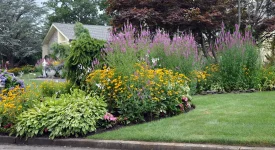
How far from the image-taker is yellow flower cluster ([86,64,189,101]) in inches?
303

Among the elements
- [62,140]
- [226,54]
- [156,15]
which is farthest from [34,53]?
[62,140]

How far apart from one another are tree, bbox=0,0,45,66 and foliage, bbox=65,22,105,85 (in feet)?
106

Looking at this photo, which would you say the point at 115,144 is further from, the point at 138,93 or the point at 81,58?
the point at 81,58

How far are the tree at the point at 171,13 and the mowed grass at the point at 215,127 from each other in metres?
7.18

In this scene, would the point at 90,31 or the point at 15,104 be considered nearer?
the point at 15,104

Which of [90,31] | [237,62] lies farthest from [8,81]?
[90,31]

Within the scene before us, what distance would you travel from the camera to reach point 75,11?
5891 centimetres

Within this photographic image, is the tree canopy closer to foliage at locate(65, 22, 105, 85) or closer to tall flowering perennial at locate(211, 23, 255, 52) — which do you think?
tall flowering perennial at locate(211, 23, 255, 52)

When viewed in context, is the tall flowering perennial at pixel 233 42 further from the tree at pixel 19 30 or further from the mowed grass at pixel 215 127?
the tree at pixel 19 30

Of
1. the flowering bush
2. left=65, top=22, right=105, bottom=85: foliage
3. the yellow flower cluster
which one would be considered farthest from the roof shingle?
the flowering bush

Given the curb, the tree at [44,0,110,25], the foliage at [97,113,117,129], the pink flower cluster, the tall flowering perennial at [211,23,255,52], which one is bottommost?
the curb

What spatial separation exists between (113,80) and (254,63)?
5634 millimetres

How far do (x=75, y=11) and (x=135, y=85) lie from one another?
175 ft

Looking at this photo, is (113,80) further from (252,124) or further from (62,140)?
(252,124)
